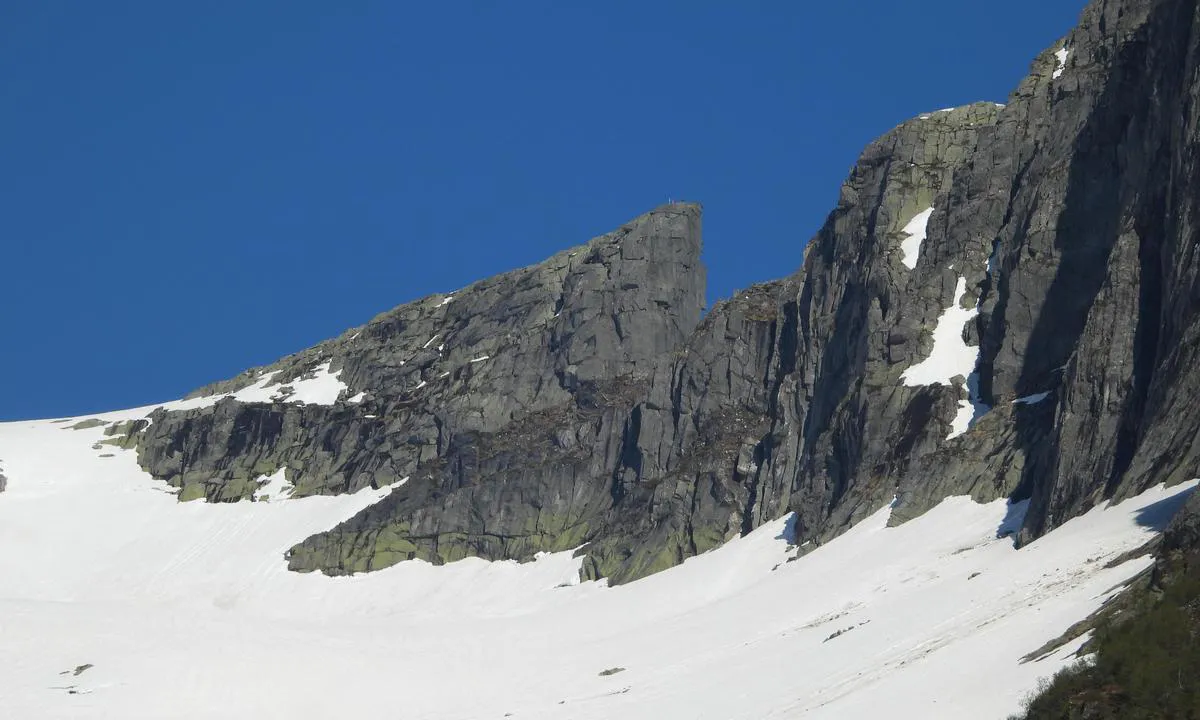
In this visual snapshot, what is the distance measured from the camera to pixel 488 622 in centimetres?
9769

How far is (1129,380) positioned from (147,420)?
112 m

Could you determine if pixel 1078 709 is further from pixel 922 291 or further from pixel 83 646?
pixel 83 646

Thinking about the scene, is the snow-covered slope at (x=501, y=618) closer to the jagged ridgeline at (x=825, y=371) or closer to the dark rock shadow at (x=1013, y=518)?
the dark rock shadow at (x=1013, y=518)

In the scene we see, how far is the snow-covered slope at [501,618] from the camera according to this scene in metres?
44.7

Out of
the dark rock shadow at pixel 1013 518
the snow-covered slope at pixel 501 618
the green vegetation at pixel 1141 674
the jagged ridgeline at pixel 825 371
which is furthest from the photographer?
the dark rock shadow at pixel 1013 518

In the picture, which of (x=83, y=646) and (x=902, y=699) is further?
(x=83, y=646)

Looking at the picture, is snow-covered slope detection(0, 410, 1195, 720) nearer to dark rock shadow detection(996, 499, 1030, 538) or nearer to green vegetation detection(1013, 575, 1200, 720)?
dark rock shadow detection(996, 499, 1030, 538)

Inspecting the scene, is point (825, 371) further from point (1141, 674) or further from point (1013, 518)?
point (1141, 674)

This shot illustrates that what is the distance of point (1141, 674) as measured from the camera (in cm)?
2803

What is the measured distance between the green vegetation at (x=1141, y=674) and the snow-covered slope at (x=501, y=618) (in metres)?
2.35

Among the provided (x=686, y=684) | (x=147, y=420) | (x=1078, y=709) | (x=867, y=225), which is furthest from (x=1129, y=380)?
(x=147, y=420)

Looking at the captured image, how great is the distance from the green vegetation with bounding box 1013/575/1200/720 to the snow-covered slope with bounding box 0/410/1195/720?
2.35 metres

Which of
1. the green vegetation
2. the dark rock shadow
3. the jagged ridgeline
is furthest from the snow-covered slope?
the jagged ridgeline

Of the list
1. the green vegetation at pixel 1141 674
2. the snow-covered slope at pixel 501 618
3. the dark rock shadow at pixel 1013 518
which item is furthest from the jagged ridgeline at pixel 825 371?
the green vegetation at pixel 1141 674
